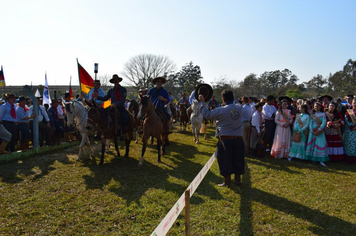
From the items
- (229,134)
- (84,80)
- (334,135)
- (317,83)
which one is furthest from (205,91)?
(317,83)

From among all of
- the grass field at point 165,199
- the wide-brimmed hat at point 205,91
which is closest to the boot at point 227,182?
the grass field at point 165,199

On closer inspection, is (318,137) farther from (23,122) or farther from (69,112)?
(23,122)

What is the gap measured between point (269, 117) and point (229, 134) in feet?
13.3

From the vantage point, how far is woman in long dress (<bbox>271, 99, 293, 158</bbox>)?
818 cm

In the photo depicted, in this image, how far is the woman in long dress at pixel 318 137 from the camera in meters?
7.51

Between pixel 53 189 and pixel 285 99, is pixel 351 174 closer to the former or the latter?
pixel 285 99

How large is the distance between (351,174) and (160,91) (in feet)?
21.3

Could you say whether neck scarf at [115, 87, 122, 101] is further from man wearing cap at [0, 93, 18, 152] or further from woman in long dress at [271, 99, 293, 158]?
woman in long dress at [271, 99, 293, 158]

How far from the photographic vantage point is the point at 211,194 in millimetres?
5105

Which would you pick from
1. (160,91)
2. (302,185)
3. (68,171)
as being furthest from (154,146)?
(302,185)

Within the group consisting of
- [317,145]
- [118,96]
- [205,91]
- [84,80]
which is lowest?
[317,145]

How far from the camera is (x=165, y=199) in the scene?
4859 mm

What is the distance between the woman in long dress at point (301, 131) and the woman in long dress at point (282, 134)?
0.27m

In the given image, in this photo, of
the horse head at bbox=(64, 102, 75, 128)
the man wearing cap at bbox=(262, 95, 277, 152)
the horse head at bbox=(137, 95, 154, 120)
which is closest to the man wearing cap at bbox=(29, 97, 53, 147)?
the horse head at bbox=(64, 102, 75, 128)
